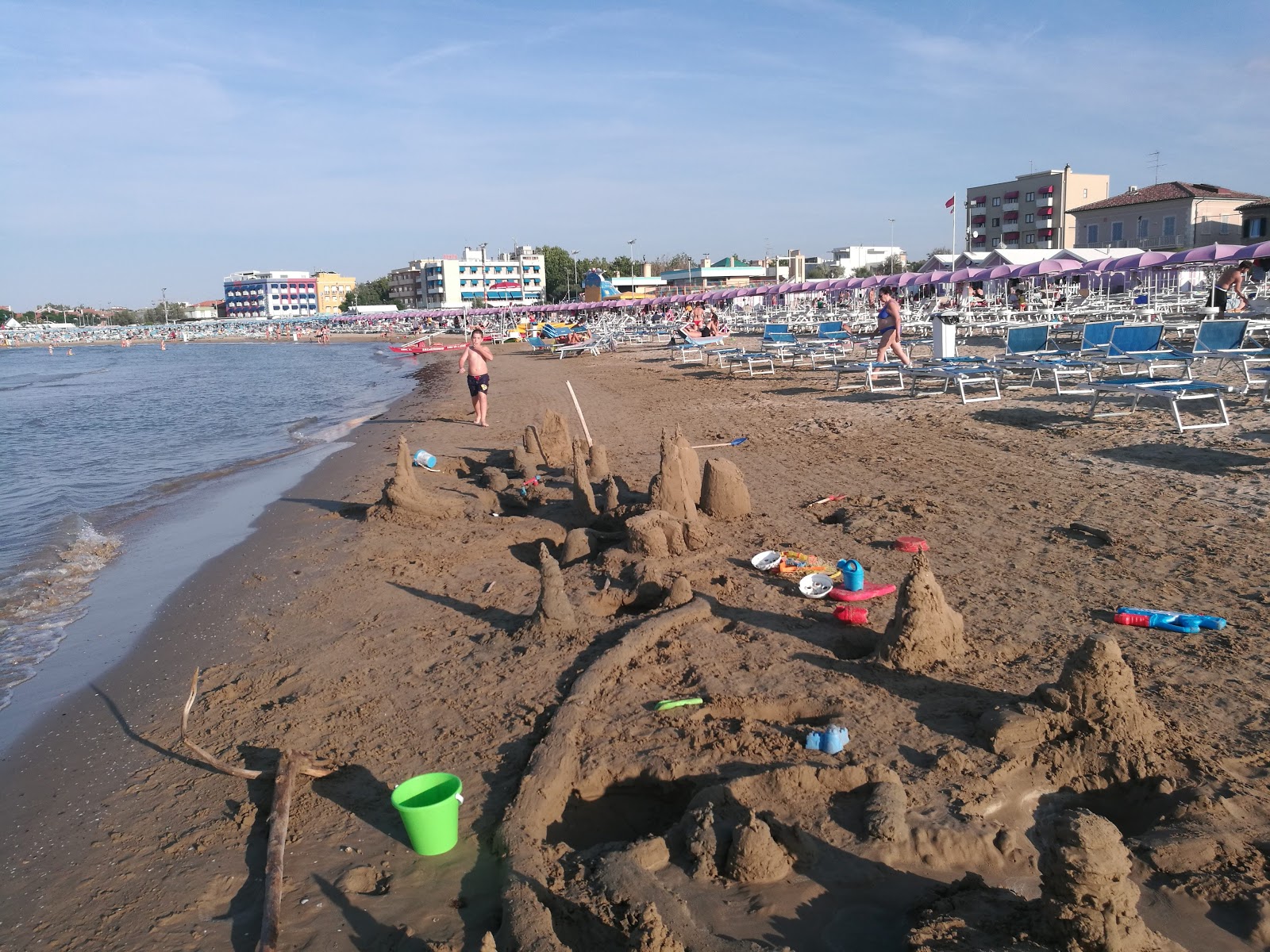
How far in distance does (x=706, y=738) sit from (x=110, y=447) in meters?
19.2

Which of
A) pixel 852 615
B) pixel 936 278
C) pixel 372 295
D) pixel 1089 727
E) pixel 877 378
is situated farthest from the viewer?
pixel 372 295

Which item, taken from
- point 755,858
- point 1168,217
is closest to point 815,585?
point 755,858

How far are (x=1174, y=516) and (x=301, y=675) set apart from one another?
6.61 metres

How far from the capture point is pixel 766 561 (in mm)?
6371

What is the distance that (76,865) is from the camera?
3.72 metres

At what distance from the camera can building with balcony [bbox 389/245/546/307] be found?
113812 mm

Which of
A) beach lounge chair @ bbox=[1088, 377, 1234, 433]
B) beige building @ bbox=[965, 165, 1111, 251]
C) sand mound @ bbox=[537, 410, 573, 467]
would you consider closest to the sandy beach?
beach lounge chair @ bbox=[1088, 377, 1234, 433]

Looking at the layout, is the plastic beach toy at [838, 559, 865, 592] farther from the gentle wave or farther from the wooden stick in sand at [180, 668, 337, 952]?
the gentle wave

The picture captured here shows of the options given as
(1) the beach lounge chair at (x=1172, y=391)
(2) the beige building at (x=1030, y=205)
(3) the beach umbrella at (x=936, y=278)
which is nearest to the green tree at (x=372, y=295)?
Result: (2) the beige building at (x=1030, y=205)

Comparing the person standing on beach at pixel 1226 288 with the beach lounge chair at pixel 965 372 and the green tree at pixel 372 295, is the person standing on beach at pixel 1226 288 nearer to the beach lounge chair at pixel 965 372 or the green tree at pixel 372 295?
the beach lounge chair at pixel 965 372

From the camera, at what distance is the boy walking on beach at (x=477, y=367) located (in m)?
14.0

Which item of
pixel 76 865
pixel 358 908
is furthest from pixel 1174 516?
pixel 76 865

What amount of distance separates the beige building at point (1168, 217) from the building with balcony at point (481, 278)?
71.6 metres

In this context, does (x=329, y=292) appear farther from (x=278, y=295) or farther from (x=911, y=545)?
(x=911, y=545)
